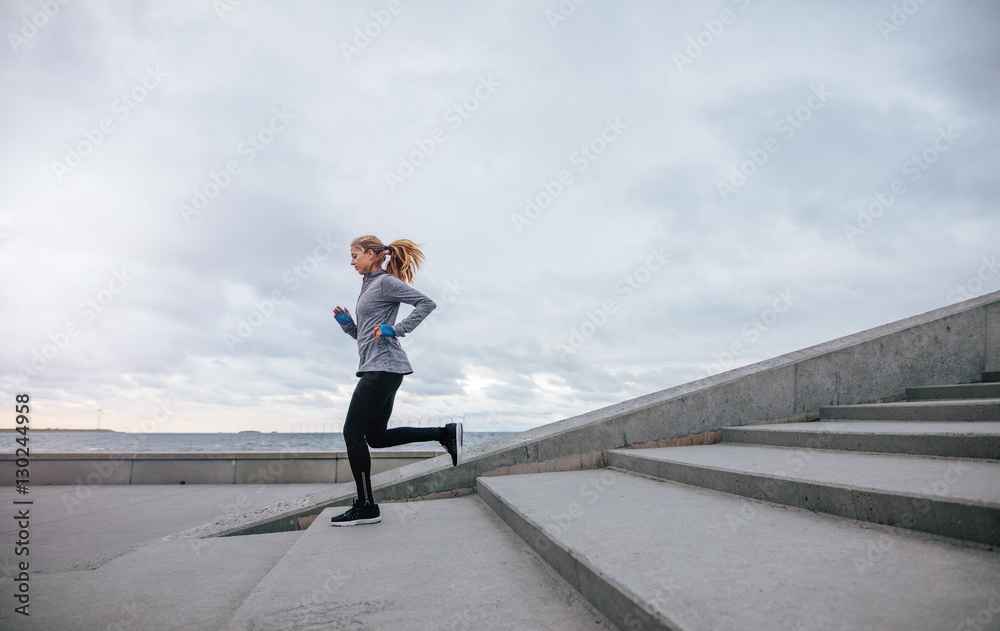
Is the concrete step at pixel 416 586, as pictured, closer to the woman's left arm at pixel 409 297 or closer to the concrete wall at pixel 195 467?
the woman's left arm at pixel 409 297

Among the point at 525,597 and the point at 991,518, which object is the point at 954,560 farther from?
the point at 525,597

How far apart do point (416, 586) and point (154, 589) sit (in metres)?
1.55

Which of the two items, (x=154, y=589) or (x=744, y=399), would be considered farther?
(x=744, y=399)

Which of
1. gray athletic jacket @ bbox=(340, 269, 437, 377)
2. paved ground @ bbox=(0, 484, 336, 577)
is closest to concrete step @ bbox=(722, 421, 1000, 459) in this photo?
gray athletic jacket @ bbox=(340, 269, 437, 377)

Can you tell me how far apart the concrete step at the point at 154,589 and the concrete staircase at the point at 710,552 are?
32 centimetres

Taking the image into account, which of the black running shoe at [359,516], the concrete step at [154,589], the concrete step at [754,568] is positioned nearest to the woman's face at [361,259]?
the black running shoe at [359,516]

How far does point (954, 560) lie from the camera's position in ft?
5.63

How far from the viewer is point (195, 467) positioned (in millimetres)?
8570

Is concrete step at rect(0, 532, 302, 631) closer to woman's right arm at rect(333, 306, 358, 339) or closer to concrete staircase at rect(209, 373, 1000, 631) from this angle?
concrete staircase at rect(209, 373, 1000, 631)

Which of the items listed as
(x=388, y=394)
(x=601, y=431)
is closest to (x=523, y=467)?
(x=601, y=431)

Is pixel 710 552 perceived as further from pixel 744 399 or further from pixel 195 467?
pixel 195 467

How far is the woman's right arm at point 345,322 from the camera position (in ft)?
13.4

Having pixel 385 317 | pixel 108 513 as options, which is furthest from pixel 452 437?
pixel 108 513

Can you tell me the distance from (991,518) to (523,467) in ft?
11.1
